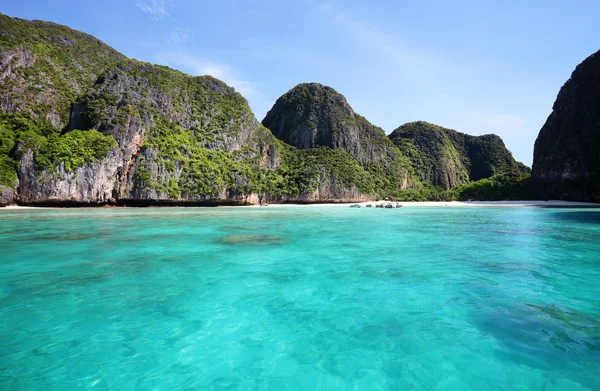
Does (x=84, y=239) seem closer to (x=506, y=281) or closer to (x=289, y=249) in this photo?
(x=289, y=249)

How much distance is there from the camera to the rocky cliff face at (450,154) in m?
142

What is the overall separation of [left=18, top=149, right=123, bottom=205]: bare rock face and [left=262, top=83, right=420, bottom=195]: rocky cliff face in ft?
232

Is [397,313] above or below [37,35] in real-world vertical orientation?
below

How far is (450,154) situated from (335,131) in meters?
74.2

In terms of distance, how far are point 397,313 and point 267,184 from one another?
80060 millimetres

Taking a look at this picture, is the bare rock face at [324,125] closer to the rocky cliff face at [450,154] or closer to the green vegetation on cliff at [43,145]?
the rocky cliff face at [450,154]

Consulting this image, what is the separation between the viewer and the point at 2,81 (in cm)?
6272

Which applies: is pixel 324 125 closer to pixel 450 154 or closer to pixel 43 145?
pixel 450 154

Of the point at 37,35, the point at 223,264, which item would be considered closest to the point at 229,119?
the point at 37,35

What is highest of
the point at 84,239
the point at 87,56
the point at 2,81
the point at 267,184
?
the point at 87,56

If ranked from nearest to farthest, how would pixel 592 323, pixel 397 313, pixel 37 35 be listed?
pixel 592 323
pixel 397 313
pixel 37 35

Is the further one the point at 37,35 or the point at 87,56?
the point at 87,56

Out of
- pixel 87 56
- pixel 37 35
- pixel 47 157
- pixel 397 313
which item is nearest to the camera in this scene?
pixel 397 313

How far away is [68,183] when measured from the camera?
54906mm
